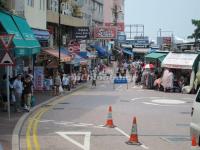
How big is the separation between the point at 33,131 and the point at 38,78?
1965cm

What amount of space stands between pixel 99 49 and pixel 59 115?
62634mm

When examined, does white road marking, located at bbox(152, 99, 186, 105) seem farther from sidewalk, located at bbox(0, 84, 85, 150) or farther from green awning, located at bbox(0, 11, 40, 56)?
sidewalk, located at bbox(0, 84, 85, 150)

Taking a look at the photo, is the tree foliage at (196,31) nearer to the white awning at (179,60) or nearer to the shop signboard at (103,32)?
the shop signboard at (103,32)

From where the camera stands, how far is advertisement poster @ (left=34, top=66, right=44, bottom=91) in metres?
37.2

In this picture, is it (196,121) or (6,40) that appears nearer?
(196,121)

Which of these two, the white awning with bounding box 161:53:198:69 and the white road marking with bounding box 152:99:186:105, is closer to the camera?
the white road marking with bounding box 152:99:186:105

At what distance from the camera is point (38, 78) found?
3741cm

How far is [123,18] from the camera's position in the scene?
136 meters

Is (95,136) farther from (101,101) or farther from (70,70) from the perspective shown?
Result: (70,70)

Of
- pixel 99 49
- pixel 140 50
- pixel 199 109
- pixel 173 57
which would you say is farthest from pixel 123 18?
pixel 199 109

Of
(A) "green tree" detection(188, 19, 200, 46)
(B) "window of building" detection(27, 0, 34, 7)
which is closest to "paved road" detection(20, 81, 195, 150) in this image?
(B) "window of building" detection(27, 0, 34, 7)

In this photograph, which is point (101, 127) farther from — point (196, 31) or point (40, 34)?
point (196, 31)

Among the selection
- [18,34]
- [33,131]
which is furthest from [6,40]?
[18,34]

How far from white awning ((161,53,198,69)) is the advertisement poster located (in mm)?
10435
